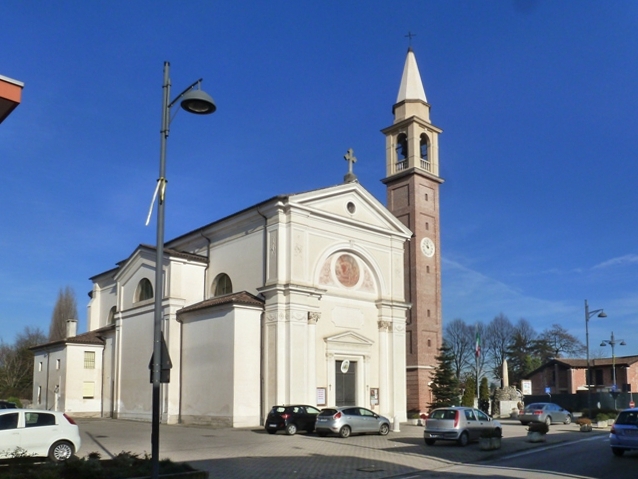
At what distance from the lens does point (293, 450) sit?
21047 millimetres

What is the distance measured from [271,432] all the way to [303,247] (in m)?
9.10

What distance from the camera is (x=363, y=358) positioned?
3438 centimetres

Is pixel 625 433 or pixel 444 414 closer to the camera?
pixel 625 433

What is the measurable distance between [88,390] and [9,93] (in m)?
34.9

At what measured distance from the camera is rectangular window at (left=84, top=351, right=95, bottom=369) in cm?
4050

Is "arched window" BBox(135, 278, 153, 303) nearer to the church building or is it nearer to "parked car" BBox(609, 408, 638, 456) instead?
the church building

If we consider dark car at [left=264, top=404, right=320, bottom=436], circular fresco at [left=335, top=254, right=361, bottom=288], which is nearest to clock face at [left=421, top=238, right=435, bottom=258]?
circular fresco at [left=335, top=254, right=361, bottom=288]

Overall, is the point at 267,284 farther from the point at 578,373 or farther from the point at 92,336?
the point at 578,373

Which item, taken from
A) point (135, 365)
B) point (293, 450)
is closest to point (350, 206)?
point (135, 365)

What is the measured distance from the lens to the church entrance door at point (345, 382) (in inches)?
1299

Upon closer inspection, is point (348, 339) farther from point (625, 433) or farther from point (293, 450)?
point (625, 433)

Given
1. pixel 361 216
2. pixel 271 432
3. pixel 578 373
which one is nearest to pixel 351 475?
pixel 271 432

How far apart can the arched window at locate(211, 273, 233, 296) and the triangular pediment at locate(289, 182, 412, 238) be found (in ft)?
19.6

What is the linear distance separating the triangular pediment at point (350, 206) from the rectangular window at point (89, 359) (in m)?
17.9
